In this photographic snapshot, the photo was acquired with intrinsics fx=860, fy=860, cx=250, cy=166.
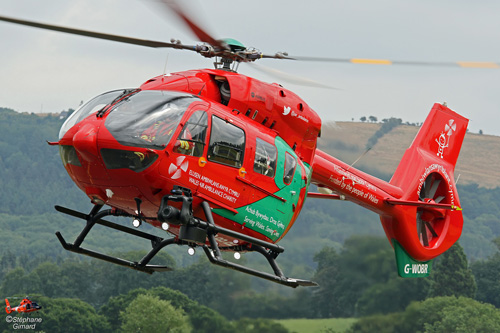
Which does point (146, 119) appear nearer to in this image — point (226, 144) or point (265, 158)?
point (226, 144)

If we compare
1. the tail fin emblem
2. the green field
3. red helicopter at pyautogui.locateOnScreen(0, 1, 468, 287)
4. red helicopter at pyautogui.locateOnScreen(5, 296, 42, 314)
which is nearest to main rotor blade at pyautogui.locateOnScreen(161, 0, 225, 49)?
red helicopter at pyautogui.locateOnScreen(0, 1, 468, 287)

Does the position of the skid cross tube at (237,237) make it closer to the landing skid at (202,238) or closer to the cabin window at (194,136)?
the landing skid at (202,238)

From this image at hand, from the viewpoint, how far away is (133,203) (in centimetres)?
1188

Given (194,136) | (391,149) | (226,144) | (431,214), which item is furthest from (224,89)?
(391,149)

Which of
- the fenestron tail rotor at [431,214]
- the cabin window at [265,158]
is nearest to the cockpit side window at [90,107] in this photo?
the cabin window at [265,158]

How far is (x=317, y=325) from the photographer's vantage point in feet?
88.1

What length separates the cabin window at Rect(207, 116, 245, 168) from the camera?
1178cm

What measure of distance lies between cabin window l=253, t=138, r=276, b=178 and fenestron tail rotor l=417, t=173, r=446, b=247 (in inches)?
215

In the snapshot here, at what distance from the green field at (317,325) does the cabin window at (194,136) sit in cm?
1497

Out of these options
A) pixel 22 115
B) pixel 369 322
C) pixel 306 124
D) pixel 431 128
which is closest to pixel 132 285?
pixel 369 322

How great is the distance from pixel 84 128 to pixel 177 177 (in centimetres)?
138

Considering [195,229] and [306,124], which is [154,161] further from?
[306,124]

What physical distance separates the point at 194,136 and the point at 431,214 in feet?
24.3

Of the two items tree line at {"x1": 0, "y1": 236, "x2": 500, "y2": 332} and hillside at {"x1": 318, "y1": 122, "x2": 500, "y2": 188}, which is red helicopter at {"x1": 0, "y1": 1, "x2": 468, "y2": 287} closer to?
hillside at {"x1": 318, "y1": 122, "x2": 500, "y2": 188}
